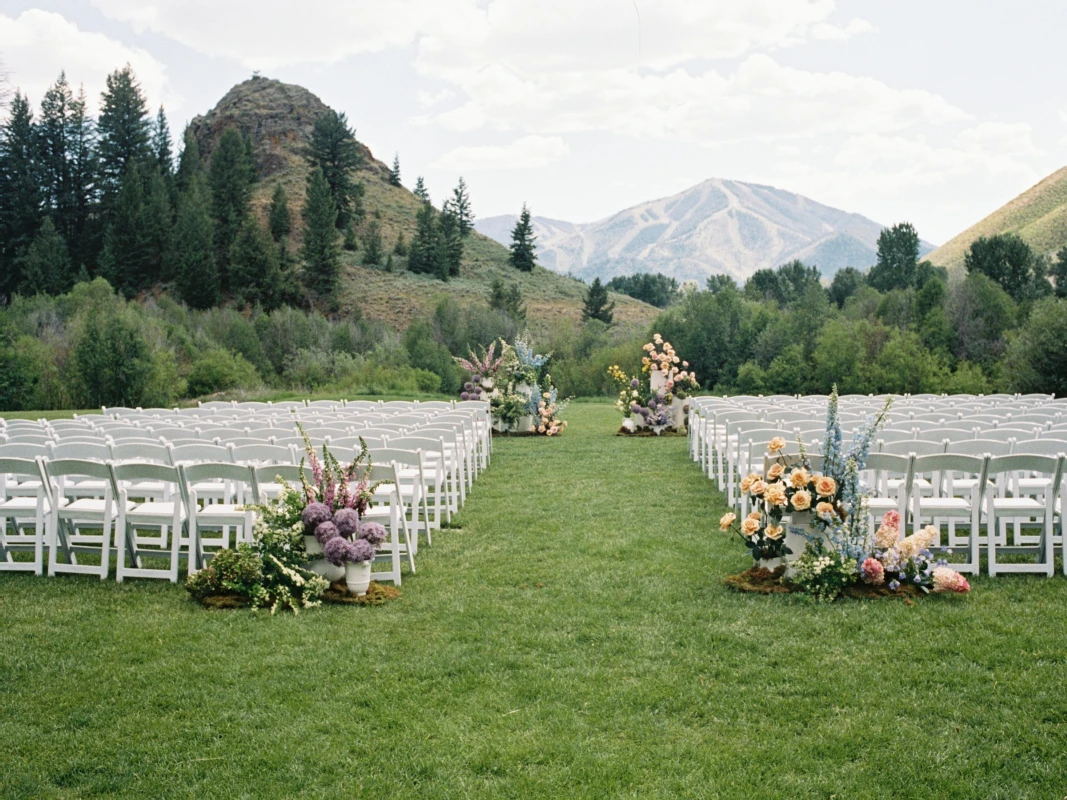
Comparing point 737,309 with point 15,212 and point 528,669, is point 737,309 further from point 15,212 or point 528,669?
point 15,212

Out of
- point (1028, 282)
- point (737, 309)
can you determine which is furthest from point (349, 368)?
point (1028, 282)

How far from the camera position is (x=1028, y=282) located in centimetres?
4466

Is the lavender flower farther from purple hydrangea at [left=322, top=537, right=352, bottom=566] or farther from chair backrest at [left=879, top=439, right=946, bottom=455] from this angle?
chair backrest at [left=879, top=439, right=946, bottom=455]

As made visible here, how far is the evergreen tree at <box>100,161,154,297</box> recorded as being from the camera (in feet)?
193

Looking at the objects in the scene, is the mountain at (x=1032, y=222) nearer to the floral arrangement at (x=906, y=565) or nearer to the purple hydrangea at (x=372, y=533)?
the floral arrangement at (x=906, y=565)

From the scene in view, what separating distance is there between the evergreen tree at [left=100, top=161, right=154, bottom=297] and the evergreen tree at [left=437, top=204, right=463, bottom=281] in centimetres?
2078

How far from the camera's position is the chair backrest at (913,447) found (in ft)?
27.8

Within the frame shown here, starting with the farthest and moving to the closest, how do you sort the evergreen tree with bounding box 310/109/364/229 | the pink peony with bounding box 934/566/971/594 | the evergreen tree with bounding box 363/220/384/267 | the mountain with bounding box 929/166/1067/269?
the evergreen tree with bounding box 310/109/364/229, the evergreen tree with bounding box 363/220/384/267, the mountain with bounding box 929/166/1067/269, the pink peony with bounding box 934/566/971/594

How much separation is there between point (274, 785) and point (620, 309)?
242ft

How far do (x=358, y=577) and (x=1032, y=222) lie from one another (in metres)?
82.7

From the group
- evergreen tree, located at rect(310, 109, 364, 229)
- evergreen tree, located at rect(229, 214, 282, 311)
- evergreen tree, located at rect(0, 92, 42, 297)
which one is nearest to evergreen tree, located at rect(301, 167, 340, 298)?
evergreen tree, located at rect(229, 214, 282, 311)

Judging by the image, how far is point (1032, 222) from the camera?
249ft

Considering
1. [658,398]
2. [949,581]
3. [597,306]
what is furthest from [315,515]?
[597,306]

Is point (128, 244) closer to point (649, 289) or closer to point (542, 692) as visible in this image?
point (649, 289)
